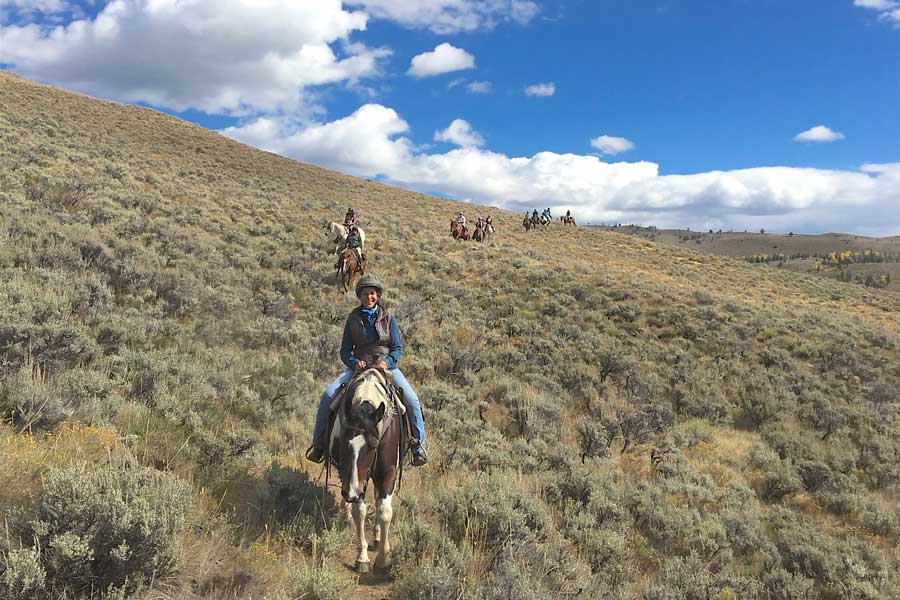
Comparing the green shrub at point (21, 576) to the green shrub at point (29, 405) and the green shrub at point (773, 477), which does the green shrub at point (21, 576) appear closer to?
the green shrub at point (29, 405)

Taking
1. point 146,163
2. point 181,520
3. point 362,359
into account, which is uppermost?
point 146,163

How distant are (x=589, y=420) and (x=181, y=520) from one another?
853cm

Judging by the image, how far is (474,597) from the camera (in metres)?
3.41

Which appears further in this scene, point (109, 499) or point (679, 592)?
point (679, 592)

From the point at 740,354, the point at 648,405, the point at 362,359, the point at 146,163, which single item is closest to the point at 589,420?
the point at 648,405

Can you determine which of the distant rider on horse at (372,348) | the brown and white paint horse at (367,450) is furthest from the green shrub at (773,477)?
the brown and white paint horse at (367,450)

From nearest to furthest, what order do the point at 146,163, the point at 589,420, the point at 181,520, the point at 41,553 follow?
the point at 41,553, the point at 181,520, the point at 589,420, the point at 146,163

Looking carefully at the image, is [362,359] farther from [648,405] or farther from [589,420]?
[648,405]

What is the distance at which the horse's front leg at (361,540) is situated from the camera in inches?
168

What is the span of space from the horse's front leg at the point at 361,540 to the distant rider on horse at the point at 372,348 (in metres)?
1.02

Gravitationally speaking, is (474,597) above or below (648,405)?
above

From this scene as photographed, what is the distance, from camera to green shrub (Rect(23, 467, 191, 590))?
264 centimetres

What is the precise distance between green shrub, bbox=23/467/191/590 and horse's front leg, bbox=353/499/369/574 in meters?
1.75

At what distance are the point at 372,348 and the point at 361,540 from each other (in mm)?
2101
